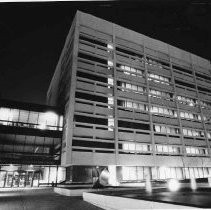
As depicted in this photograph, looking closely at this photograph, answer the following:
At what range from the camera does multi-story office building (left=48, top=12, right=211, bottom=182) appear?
3186 cm

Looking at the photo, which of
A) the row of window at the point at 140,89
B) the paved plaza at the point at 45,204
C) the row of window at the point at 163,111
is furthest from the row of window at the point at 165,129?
the paved plaza at the point at 45,204

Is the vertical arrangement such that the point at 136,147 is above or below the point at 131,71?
below

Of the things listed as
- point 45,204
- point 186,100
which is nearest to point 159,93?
point 186,100

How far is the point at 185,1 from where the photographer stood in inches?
136

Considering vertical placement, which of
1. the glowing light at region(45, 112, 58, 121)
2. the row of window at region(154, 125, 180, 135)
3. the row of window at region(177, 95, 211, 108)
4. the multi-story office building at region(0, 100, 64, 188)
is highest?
the row of window at region(177, 95, 211, 108)

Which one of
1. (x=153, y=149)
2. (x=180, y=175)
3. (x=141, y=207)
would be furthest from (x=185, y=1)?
(x=180, y=175)

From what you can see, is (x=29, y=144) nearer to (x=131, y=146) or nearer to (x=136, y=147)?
(x=131, y=146)

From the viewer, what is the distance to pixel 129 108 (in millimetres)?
37375

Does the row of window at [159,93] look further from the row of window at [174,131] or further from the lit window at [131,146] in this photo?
the lit window at [131,146]

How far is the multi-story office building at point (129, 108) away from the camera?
31859 millimetres

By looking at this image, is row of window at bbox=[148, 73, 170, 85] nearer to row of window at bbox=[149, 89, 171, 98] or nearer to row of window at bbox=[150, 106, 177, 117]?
row of window at bbox=[149, 89, 171, 98]

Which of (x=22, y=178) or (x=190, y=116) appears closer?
(x=22, y=178)

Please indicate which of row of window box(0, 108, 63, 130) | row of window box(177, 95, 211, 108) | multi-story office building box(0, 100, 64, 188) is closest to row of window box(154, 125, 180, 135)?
row of window box(177, 95, 211, 108)

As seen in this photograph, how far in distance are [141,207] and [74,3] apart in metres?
5.89
